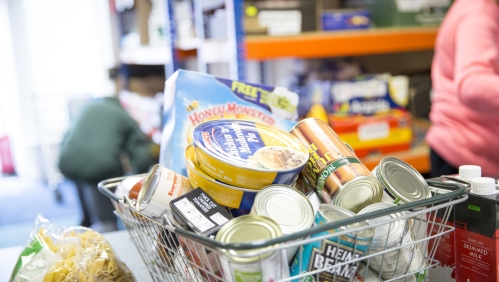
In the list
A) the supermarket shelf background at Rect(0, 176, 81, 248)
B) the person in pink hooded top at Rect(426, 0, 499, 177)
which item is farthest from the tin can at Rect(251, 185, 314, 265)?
the supermarket shelf background at Rect(0, 176, 81, 248)

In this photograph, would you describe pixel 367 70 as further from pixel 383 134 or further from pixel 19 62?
pixel 19 62

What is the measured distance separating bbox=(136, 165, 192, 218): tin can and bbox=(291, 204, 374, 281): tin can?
170 mm

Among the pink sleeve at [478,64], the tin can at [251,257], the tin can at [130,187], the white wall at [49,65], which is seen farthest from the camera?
the white wall at [49,65]

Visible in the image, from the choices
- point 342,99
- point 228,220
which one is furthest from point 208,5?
point 228,220

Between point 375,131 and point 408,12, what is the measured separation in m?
0.56

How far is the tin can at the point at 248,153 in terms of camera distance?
1.90ft

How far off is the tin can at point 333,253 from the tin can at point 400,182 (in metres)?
0.08

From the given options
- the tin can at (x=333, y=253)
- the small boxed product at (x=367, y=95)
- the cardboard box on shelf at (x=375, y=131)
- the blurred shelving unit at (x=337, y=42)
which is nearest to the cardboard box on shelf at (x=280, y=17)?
the blurred shelving unit at (x=337, y=42)

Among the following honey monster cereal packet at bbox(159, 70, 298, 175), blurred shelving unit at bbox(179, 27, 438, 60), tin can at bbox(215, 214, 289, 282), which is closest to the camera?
tin can at bbox(215, 214, 289, 282)

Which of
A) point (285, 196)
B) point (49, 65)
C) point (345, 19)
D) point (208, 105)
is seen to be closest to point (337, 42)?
point (345, 19)

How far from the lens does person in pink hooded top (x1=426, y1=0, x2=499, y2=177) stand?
1.25 m

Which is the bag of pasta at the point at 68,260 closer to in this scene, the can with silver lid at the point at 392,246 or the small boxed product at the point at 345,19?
the can with silver lid at the point at 392,246

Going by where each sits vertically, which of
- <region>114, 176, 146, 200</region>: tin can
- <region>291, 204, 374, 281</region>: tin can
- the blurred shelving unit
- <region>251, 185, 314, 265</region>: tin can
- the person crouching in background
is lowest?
the person crouching in background

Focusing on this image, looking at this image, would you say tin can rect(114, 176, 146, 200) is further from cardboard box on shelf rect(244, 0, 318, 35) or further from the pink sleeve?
cardboard box on shelf rect(244, 0, 318, 35)
